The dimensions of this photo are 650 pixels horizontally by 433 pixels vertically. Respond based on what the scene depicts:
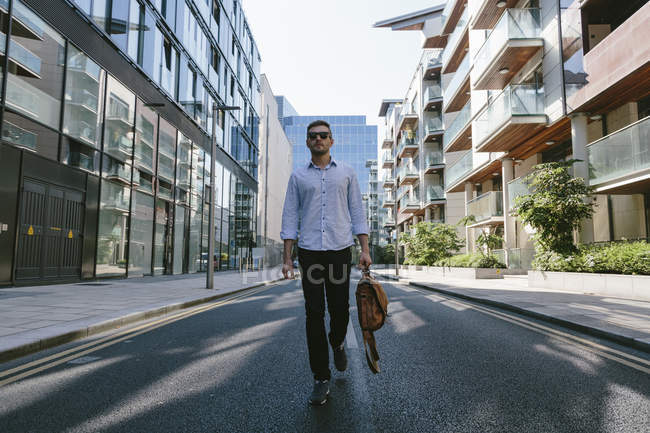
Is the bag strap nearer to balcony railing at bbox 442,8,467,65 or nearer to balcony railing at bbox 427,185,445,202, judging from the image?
balcony railing at bbox 442,8,467,65

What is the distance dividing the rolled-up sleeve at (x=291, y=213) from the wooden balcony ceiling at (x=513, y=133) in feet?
52.8

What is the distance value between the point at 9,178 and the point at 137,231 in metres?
6.97

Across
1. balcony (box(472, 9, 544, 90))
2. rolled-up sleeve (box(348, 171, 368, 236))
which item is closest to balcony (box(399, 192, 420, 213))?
balcony (box(472, 9, 544, 90))

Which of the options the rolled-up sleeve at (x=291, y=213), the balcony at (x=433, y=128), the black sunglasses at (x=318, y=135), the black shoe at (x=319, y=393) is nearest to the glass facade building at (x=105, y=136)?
the rolled-up sleeve at (x=291, y=213)

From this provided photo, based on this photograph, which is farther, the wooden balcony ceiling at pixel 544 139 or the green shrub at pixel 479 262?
the green shrub at pixel 479 262

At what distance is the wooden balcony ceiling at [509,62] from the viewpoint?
18.0 m

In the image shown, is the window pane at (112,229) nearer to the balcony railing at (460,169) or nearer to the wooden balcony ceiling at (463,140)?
the wooden balcony ceiling at (463,140)

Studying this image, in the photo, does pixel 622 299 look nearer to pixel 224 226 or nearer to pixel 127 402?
pixel 127 402

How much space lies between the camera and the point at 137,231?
18078 mm

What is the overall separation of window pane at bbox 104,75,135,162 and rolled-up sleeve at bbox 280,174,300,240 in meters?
14.2

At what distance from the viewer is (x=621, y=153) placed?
12.7m

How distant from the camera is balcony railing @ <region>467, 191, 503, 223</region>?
75.1 feet

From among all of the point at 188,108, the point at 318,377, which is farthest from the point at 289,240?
the point at 188,108

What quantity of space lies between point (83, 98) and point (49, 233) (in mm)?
4485
